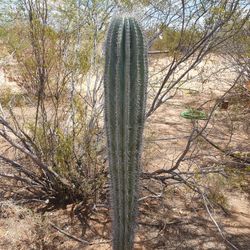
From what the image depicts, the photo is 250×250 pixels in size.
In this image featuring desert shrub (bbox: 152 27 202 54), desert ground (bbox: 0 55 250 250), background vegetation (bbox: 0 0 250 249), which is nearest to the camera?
desert ground (bbox: 0 55 250 250)

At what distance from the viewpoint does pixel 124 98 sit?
1885 millimetres

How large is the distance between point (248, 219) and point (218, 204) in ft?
0.94

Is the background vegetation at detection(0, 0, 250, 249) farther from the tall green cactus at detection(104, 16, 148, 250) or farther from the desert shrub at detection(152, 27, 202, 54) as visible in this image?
the tall green cactus at detection(104, 16, 148, 250)

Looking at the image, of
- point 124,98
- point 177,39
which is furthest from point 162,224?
point 177,39

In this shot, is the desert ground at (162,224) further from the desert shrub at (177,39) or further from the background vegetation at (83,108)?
the desert shrub at (177,39)

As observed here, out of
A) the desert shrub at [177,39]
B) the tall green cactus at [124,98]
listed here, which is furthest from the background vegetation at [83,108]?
the tall green cactus at [124,98]

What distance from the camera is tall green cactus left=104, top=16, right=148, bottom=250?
1.88 meters

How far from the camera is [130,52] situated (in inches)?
74.0

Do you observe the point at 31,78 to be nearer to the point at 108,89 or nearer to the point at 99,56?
the point at 99,56

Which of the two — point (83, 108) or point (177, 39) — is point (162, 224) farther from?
point (177, 39)

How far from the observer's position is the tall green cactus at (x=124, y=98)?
6.15ft

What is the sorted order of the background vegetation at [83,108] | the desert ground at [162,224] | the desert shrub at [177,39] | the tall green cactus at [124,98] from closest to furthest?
1. the tall green cactus at [124,98]
2. the desert ground at [162,224]
3. the background vegetation at [83,108]
4. the desert shrub at [177,39]

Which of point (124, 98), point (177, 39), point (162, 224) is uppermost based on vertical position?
point (177, 39)

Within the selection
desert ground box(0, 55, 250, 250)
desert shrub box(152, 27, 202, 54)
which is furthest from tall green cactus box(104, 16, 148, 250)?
desert shrub box(152, 27, 202, 54)
